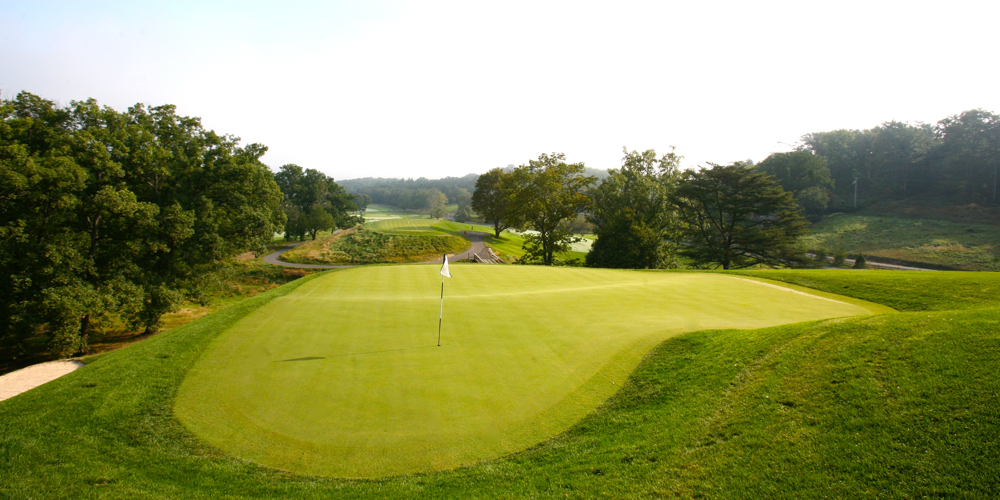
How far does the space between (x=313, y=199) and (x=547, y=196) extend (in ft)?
172

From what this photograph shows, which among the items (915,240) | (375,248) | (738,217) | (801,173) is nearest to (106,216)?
(375,248)

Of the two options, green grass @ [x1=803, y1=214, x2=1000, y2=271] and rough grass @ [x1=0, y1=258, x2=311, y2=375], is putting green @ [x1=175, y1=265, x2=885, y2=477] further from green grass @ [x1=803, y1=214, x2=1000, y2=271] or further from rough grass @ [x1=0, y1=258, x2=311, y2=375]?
green grass @ [x1=803, y1=214, x2=1000, y2=271]

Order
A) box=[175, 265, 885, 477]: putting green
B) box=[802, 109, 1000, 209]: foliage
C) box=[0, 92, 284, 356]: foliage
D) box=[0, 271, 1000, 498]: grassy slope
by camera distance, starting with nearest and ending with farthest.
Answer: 1. box=[0, 271, 1000, 498]: grassy slope
2. box=[175, 265, 885, 477]: putting green
3. box=[0, 92, 284, 356]: foliage
4. box=[802, 109, 1000, 209]: foliage

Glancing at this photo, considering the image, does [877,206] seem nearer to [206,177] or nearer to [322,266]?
[322,266]

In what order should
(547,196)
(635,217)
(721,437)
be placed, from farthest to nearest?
(547,196) < (635,217) < (721,437)

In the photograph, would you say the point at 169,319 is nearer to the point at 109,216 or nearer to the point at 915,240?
the point at 109,216

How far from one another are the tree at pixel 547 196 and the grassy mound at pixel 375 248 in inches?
669

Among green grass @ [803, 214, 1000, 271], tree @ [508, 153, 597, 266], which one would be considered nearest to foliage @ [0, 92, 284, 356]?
tree @ [508, 153, 597, 266]

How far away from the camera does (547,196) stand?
120ft

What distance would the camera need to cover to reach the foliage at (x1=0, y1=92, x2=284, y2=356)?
15703 millimetres

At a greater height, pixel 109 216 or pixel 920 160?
pixel 920 160

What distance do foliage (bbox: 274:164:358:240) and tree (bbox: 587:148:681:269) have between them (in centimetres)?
4871

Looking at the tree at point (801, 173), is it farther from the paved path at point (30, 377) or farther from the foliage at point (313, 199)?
the paved path at point (30, 377)

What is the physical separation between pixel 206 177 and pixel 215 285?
Result: 6562 mm
